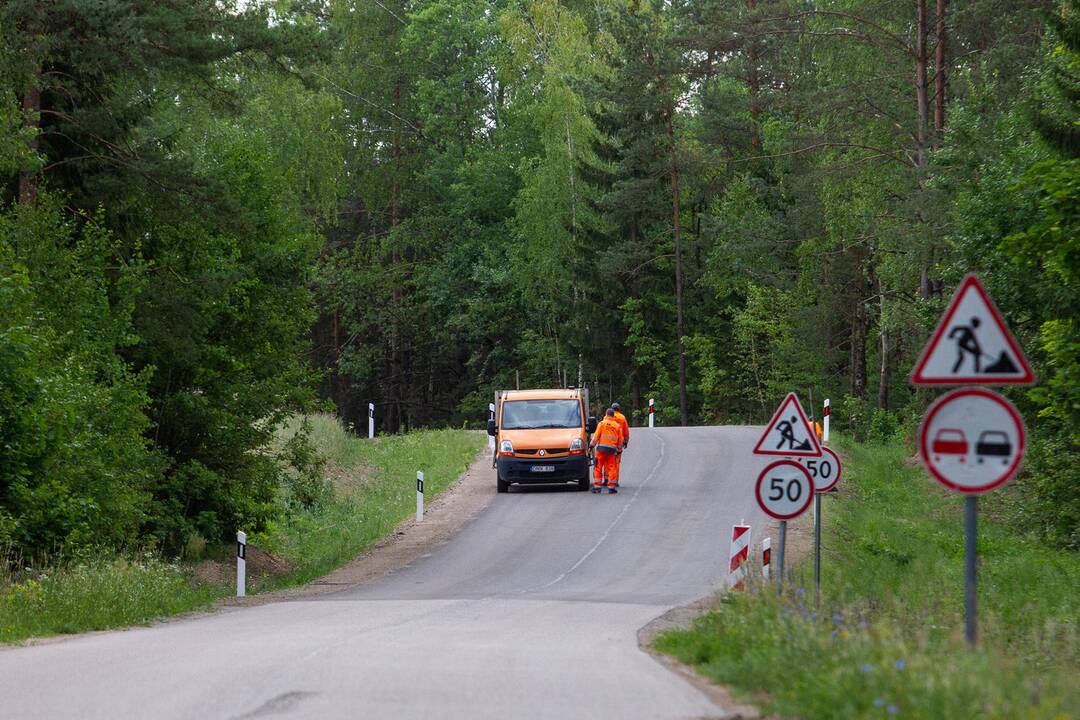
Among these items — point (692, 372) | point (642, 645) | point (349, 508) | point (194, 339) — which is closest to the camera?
point (642, 645)

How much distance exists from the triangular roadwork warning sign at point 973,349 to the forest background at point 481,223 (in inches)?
328

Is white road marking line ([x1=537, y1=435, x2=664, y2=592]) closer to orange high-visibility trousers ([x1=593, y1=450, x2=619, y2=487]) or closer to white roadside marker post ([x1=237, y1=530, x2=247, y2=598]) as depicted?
orange high-visibility trousers ([x1=593, y1=450, x2=619, y2=487])

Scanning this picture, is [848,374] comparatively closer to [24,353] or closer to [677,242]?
[677,242]

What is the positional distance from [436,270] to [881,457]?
34741 mm

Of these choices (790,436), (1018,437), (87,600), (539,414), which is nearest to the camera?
(1018,437)

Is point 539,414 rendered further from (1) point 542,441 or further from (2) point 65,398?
(2) point 65,398

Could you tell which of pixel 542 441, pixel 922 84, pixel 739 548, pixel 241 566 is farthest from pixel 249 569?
pixel 922 84

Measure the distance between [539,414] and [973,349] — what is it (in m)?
24.3

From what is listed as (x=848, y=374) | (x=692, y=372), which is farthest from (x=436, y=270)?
(x=848, y=374)

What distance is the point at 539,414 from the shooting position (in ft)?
108

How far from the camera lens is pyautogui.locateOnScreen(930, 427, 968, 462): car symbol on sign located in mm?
8562

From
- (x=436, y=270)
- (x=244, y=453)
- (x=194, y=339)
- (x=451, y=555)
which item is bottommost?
(x=451, y=555)

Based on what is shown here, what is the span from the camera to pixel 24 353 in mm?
17641

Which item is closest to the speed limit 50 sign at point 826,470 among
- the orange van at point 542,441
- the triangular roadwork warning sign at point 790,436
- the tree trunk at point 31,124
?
the triangular roadwork warning sign at point 790,436
